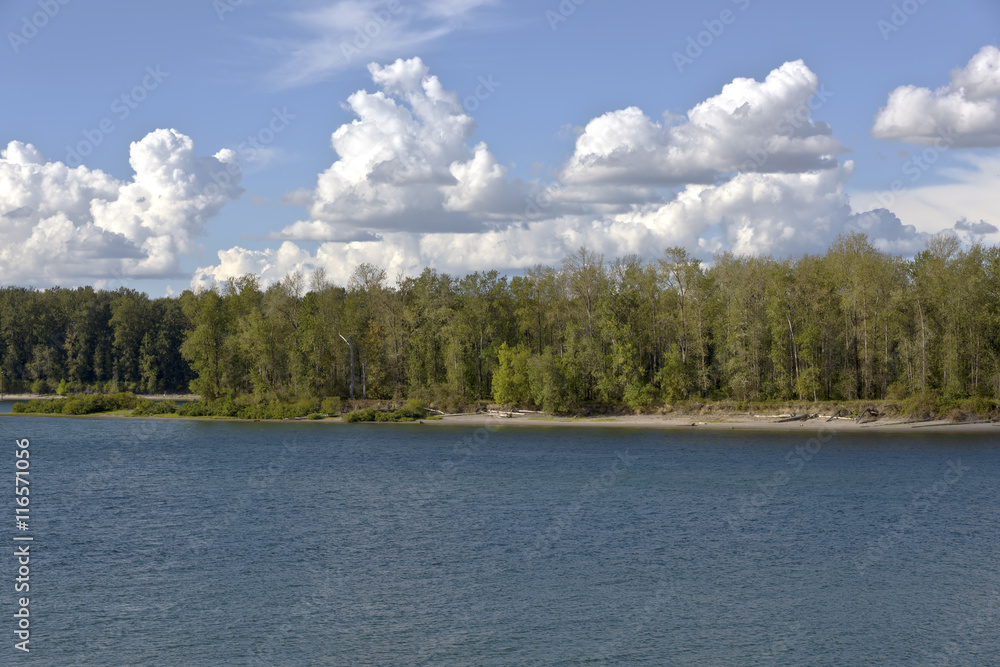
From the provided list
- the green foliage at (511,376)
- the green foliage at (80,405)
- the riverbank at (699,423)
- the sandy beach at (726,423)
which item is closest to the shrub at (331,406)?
the riverbank at (699,423)

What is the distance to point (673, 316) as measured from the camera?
93.9 meters

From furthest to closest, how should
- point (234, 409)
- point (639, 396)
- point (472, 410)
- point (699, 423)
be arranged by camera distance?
point (234, 409) < point (472, 410) < point (639, 396) < point (699, 423)

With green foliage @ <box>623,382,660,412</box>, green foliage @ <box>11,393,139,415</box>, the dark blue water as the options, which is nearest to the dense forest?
green foliage @ <box>623,382,660,412</box>

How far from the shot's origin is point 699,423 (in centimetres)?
8675

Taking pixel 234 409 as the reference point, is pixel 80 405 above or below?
above

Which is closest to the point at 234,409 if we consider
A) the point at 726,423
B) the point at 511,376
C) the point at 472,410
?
the point at 472,410

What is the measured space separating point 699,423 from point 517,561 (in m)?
56.6

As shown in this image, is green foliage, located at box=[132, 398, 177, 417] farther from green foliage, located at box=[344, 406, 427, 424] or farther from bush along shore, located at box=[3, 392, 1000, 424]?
green foliage, located at box=[344, 406, 427, 424]

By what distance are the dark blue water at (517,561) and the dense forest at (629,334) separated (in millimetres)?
23799

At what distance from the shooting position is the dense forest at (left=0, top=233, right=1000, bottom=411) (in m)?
84.2

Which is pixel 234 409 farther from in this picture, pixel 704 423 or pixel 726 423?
pixel 726 423

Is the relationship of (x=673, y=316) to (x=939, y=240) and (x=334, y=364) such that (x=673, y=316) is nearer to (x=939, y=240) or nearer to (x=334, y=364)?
(x=939, y=240)

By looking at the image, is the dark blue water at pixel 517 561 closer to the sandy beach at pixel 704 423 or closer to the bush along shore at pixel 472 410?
the sandy beach at pixel 704 423

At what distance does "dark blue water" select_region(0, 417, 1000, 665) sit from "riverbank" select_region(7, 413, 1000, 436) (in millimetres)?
15709
